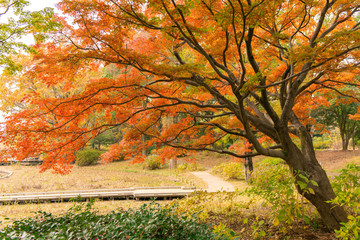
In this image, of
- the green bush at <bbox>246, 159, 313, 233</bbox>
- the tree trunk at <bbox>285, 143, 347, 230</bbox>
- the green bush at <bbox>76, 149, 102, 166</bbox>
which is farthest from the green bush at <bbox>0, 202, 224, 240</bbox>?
the green bush at <bbox>76, 149, 102, 166</bbox>

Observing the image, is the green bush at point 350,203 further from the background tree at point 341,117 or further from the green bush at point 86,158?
the green bush at point 86,158

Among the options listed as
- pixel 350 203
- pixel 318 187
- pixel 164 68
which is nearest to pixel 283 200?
pixel 318 187

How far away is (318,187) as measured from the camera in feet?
11.2

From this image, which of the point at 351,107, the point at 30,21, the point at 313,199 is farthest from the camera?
the point at 351,107

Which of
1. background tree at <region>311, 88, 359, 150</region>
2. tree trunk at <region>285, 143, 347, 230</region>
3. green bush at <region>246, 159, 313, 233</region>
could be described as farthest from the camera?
background tree at <region>311, 88, 359, 150</region>

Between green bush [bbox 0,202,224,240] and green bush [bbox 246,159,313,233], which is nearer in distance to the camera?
green bush [bbox 0,202,224,240]

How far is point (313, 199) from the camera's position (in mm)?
A: 3416

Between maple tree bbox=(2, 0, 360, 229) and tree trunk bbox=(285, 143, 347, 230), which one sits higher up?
maple tree bbox=(2, 0, 360, 229)

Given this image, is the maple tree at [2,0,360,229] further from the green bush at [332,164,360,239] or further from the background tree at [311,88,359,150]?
the background tree at [311,88,359,150]

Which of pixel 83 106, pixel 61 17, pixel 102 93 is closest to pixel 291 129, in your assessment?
pixel 102 93

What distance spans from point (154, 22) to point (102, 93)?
1503 millimetres

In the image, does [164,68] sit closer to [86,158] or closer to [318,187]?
[318,187]

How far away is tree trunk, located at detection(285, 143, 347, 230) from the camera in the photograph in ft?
10.8

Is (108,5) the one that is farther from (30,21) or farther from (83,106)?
(30,21)
